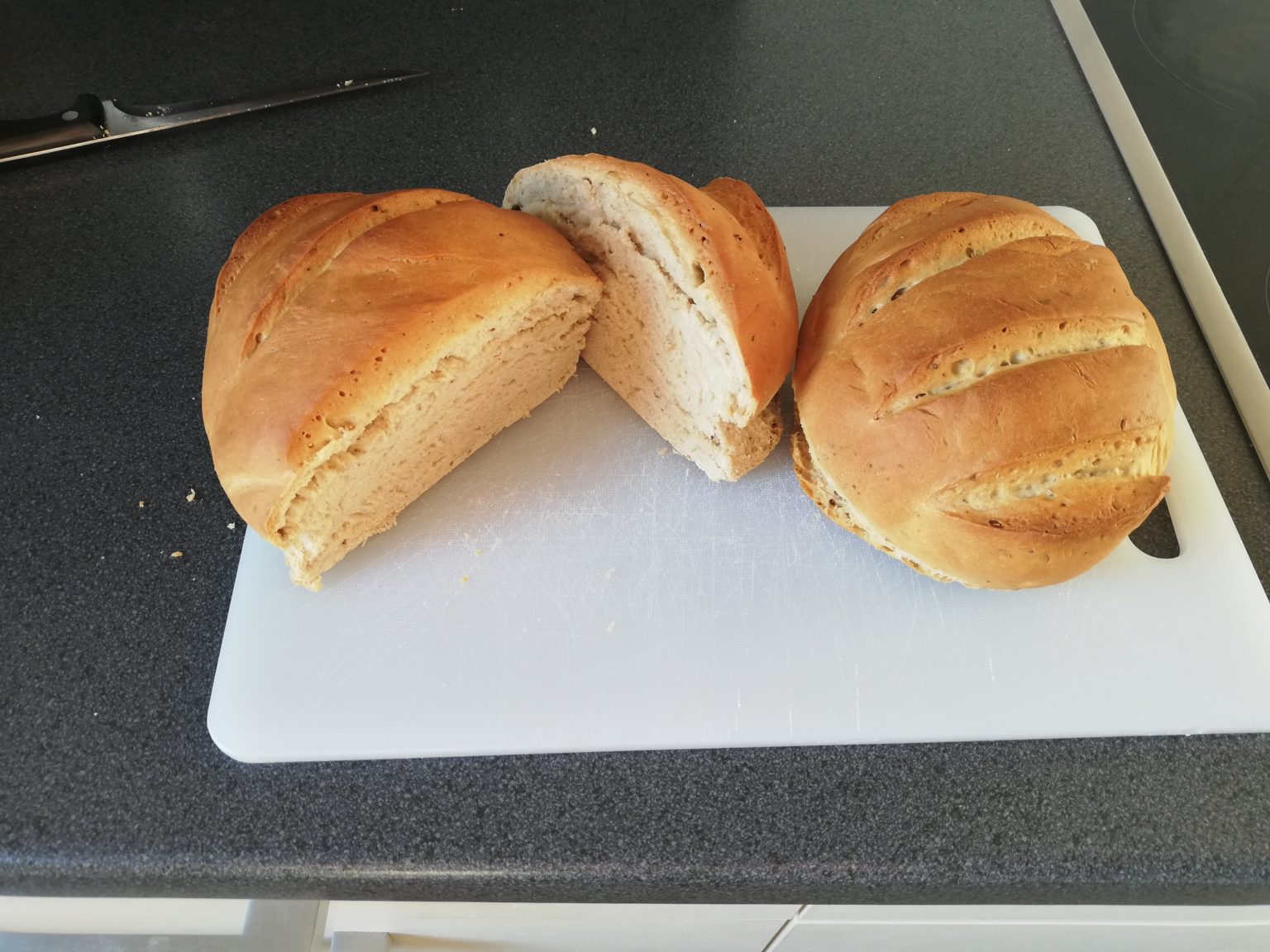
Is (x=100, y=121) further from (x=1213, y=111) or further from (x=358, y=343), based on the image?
(x=1213, y=111)

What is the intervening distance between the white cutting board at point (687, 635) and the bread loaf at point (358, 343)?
0.12m

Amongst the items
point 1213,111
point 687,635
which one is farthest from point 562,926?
point 1213,111

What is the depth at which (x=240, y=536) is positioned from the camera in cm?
127

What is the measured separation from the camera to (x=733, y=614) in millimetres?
1191

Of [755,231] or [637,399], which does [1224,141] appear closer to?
[755,231]

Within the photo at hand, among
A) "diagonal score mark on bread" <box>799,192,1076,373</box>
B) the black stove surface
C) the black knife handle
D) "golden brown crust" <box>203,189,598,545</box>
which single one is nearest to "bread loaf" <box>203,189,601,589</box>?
"golden brown crust" <box>203,189,598,545</box>

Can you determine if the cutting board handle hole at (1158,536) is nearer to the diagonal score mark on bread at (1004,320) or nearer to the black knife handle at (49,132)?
the diagonal score mark on bread at (1004,320)

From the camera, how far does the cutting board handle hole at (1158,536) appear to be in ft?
4.19

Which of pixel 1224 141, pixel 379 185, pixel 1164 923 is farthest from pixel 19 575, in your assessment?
pixel 1224 141

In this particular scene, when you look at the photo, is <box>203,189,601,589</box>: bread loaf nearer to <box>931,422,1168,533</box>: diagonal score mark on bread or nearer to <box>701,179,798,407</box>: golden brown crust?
<box>701,179,798,407</box>: golden brown crust

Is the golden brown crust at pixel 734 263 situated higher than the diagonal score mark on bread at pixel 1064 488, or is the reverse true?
the golden brown crust at pixel 734 263

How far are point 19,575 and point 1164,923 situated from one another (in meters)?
1.67

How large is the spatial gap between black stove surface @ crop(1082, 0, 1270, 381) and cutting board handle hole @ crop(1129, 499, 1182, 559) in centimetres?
40

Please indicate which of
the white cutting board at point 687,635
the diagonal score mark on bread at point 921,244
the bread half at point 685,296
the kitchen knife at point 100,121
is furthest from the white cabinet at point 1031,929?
the kitchen knife at point 100,121
